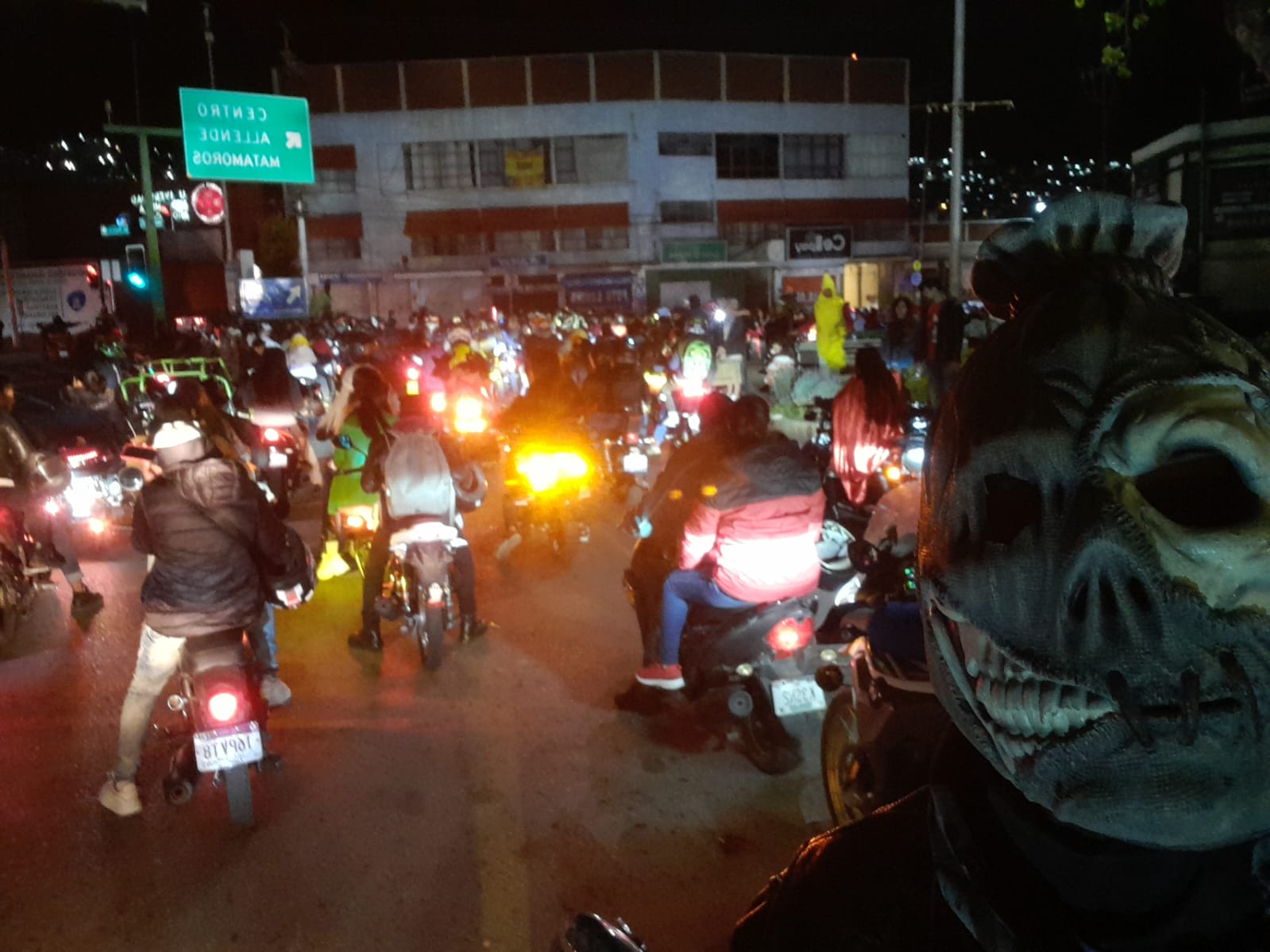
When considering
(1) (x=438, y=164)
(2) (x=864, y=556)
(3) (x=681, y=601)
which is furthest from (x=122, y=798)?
(1) (x=438, y=164)

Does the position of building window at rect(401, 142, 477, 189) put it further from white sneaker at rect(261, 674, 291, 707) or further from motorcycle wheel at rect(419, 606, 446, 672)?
white sneaker at rect(261, 674, 291, 707)

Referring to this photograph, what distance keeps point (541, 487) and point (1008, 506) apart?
8.32 meters

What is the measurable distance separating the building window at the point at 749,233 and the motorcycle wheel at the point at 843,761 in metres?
41.6

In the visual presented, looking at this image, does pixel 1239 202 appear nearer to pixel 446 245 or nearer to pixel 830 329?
pixel 830 329

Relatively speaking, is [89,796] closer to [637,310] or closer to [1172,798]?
[1172,798]

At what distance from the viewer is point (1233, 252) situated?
60.8 ft

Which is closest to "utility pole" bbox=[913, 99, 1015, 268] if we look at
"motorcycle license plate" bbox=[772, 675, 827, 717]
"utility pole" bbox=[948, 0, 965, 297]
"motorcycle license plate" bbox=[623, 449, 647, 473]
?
"utility pole" bbox=[948, 0, 965, 297]

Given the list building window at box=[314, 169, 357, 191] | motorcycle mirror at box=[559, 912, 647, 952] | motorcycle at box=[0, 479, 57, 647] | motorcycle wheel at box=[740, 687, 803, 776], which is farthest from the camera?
building window at box=[314, 169, 357, 191]

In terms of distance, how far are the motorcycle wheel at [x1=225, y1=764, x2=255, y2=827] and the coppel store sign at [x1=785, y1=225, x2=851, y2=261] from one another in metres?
38.8

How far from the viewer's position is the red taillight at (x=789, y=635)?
203 inches

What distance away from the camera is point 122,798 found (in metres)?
4.98

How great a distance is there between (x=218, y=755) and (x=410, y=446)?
263 cm

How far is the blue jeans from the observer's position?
5320mm

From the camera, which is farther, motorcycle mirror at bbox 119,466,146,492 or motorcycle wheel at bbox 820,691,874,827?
motorcycle mirror at bbox 119,466,146,492
